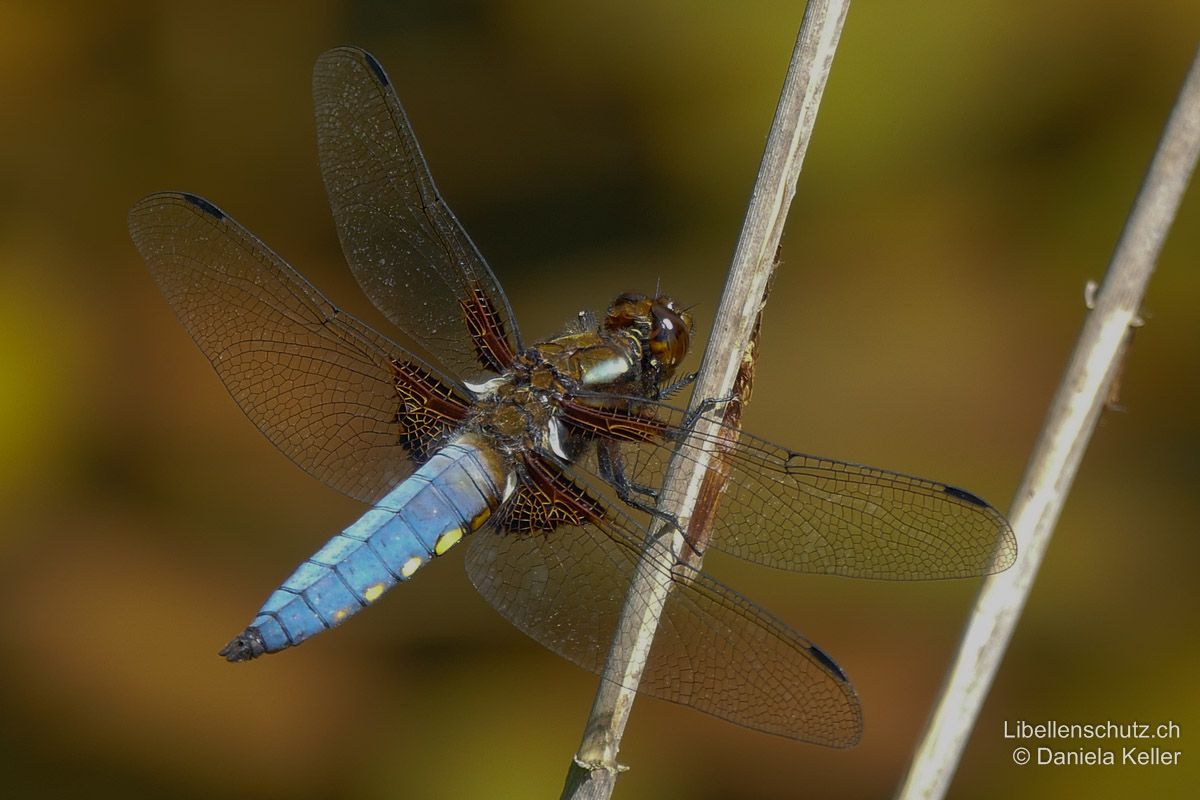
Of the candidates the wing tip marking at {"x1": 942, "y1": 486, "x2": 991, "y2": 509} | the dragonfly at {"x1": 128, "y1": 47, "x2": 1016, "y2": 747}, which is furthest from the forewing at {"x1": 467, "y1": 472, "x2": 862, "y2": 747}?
the wing tip marking at {"x1": 942, "y1": 486, "x2": 991, "y2": 509}

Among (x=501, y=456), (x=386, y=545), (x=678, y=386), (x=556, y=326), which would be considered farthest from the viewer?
(x=556, y=326)

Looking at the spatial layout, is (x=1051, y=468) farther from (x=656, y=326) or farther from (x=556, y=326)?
(x=556, y=326)

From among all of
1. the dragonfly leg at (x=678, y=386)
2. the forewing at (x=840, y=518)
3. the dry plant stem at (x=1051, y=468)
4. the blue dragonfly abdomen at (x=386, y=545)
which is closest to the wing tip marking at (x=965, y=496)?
the forewing at (x=840, y=518)

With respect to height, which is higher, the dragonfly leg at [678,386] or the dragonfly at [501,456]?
the dragonfly leg at [678,386]

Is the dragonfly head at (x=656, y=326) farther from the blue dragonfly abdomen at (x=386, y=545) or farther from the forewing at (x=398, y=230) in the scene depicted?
the blue dragonfly abdomen at (x=386, y=545)

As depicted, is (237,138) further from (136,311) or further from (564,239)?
(564,239)

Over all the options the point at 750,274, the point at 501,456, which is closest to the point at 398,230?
the point at 501,456
